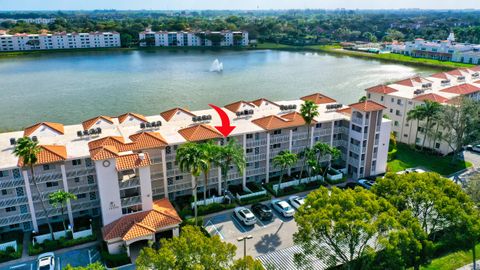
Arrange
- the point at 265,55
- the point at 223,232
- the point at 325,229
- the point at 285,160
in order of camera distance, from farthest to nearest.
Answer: the point at 265,55 → the point at 285,160 → the point at 223,232 → the point at 325,229

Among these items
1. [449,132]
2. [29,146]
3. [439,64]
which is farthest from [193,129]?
[439,64]

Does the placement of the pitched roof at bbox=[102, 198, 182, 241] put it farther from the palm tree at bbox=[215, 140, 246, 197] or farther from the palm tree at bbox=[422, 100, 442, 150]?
the palm tree at bbox=[422, 100, 442, 150]

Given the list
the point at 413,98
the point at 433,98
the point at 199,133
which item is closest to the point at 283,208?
the point at 199,133

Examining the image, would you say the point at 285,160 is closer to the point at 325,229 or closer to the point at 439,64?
the point at 325,229

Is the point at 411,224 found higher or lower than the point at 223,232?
higher

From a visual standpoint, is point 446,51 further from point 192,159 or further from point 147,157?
point 147,157

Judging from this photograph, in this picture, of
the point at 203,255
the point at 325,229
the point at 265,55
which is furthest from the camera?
the point at 265,55
